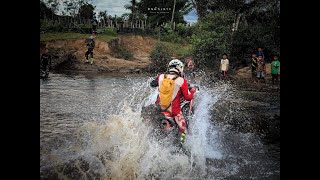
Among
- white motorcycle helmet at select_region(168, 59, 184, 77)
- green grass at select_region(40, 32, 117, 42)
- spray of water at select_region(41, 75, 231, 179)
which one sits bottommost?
spray of water at select_region(41, 75, 231, 179)

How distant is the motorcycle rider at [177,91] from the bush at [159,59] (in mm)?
74

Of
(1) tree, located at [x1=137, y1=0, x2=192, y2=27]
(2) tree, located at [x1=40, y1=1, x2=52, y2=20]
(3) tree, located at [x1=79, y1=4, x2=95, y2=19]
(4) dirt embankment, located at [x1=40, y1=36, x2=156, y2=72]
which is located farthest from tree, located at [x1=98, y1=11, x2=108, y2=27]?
(2) tree, located at [x1=40, y1=1, x2=52, y2=20]

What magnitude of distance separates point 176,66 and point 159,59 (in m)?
0.21

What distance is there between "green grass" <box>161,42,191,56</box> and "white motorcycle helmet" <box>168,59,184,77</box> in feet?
0.36

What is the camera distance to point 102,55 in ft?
13.2

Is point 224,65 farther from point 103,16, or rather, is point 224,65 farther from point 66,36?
point 66,36

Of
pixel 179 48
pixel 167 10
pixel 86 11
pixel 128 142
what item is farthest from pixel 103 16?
pixel 128 142

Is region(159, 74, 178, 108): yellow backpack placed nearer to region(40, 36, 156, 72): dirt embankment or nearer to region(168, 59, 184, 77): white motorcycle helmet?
region(168, 59, 184, 77): white motorcycle helmet

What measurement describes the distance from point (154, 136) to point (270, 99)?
1234mm

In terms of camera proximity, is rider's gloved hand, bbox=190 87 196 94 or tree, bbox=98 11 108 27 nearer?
rider's gloved hand, bbox=190 87 196 94

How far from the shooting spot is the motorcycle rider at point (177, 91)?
3.73 meters

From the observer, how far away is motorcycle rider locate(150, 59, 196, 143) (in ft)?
12.2

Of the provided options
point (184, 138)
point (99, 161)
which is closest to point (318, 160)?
point (184, 138)
